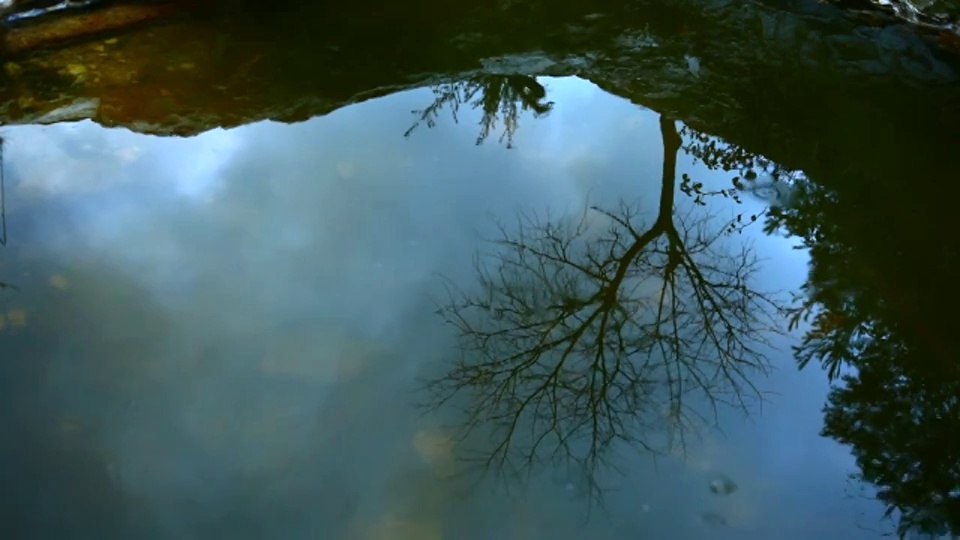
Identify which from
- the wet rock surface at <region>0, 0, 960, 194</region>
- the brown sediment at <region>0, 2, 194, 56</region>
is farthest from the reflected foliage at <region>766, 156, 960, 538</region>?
the brown sediment at <region>0, 2, 194, 56</region>

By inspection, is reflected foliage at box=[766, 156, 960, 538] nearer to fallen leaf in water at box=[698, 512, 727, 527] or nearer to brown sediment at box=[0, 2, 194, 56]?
fallen leaf in water at box=[698, 512, 727, 527]

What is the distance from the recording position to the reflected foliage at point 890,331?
3.25 m

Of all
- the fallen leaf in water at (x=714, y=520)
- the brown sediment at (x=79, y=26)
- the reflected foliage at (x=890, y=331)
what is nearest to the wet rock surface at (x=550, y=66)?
the brown sediment at (x=79, y=26)

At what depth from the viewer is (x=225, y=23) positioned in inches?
195

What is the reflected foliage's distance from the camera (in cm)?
325

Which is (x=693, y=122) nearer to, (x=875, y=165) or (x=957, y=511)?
(x=875, y=165)

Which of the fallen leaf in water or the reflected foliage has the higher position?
the reflected foliage

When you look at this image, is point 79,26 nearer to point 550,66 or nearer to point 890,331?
point 550,66

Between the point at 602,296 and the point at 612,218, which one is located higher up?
the point at 612,218

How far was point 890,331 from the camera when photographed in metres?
3.71

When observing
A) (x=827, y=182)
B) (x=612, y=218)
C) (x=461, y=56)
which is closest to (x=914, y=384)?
(x=827, y=182)

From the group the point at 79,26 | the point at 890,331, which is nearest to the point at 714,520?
the point at 890,331

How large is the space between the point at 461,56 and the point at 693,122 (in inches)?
55.1

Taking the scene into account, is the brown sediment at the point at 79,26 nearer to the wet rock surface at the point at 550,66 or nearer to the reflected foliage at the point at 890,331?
the wet rock surface at the point at 550,66
